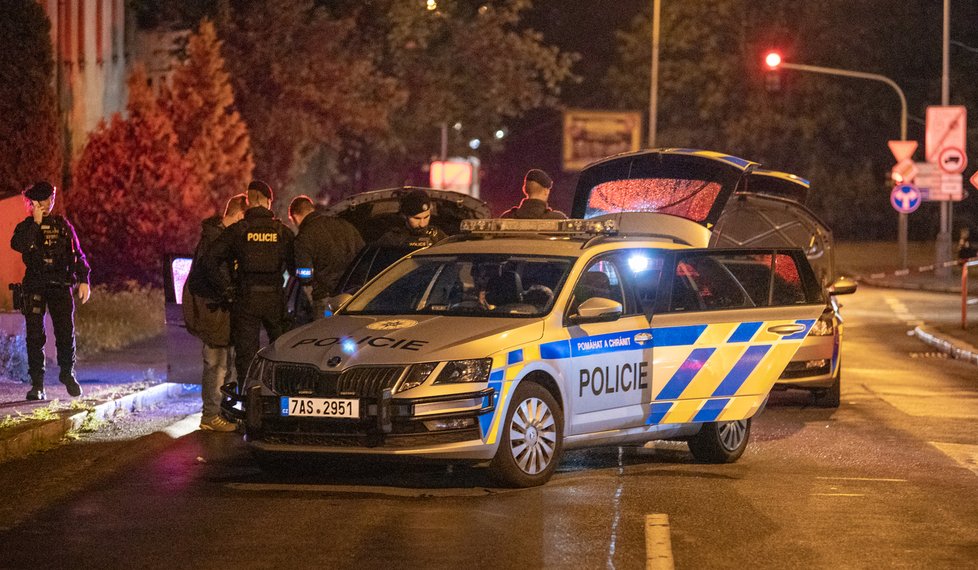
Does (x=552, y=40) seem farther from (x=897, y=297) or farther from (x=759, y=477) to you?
(x=759, y=477)

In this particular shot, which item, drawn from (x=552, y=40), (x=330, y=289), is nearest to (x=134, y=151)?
(x=330, y=289)

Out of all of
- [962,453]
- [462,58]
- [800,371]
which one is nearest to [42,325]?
[800,371]

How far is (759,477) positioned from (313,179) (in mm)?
32621

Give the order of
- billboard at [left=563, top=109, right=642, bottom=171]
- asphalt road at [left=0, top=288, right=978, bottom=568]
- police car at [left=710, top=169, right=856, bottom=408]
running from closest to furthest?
asphalt road at [left=0, top=288, right=978, bottom=568]
police car at [left=710, top=169, right=856, bottom=408]
billboard at [left=563, top=109, right=642, bottom=171]

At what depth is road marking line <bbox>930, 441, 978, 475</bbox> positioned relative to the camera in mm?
10906

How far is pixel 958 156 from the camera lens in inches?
1305

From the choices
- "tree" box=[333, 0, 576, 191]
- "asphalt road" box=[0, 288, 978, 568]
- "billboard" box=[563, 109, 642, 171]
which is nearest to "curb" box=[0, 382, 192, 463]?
"asphalt road" box=[0, 288, 978, 568]

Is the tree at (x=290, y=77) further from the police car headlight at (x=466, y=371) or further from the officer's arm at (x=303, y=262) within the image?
the police car headlight at (x=466, y=371)

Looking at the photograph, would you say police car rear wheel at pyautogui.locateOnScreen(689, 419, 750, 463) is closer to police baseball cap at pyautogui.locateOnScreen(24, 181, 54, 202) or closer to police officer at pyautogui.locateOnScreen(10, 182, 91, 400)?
police officer at pyautogui.locateOnScreen(10, 182, 91, 400)

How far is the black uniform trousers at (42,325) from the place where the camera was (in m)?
13.1

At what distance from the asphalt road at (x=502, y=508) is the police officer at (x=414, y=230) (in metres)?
2.01

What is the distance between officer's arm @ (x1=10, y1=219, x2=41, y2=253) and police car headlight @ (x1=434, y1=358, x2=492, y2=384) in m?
5.08

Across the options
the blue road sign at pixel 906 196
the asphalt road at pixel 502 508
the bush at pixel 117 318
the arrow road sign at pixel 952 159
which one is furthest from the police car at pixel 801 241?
the blue road sign at pixel 906 196

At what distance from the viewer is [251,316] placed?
12.1m
